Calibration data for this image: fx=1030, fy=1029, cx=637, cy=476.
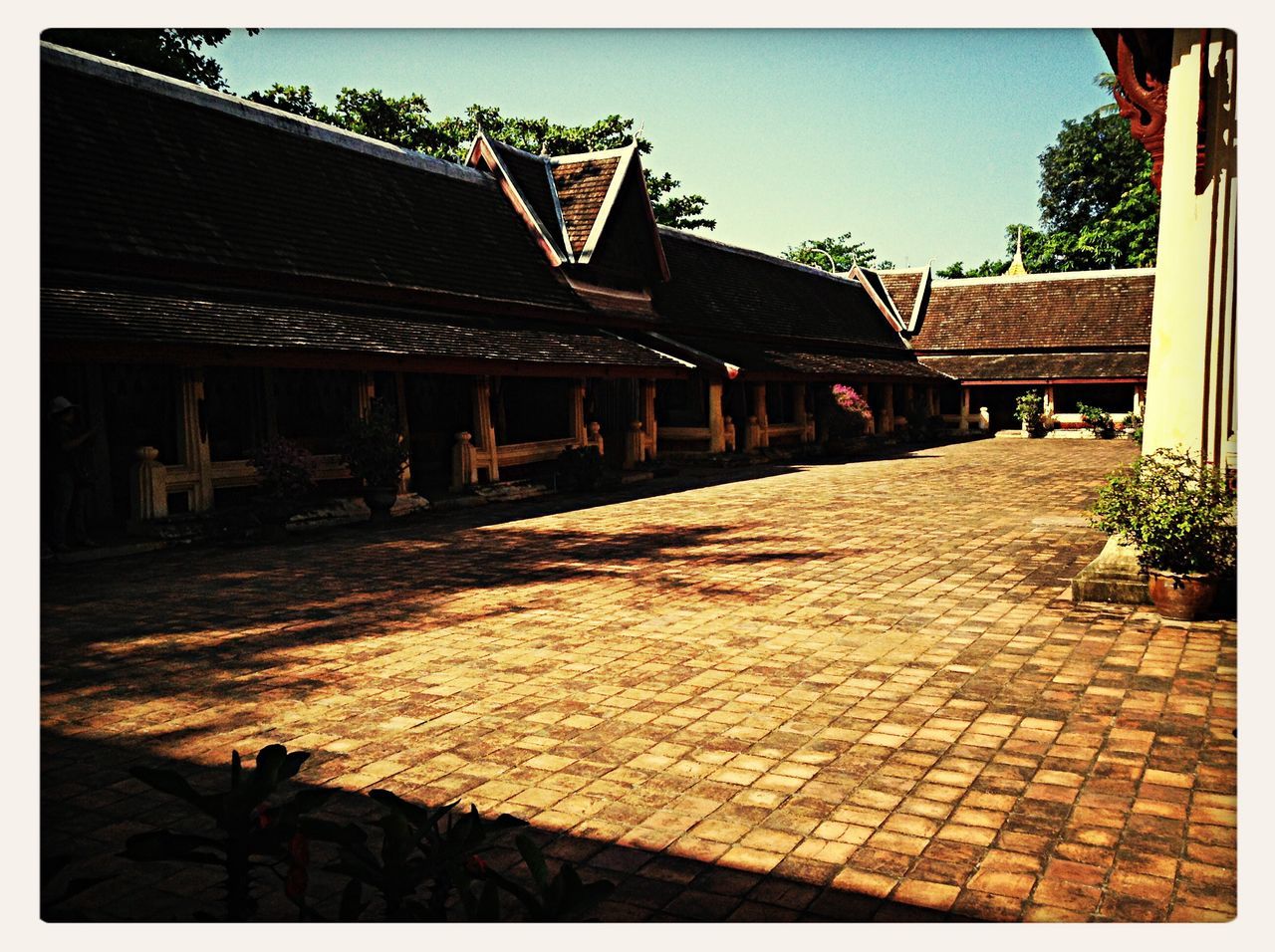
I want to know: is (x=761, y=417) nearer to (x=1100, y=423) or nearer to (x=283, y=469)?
(x=283, y=469)

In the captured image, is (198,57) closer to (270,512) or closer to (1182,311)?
(270,512)

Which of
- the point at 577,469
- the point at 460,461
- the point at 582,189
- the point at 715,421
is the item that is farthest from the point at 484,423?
the point at 582,189

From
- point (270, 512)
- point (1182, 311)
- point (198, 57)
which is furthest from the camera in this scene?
point (198, 57)

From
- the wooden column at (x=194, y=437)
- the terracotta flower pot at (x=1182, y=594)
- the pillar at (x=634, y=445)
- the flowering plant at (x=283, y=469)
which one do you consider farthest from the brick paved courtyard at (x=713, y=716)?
the pillar at (x=634, y=445)

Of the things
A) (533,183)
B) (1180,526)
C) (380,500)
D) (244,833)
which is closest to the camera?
(244,833)

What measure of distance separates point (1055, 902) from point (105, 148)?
48.7 ft

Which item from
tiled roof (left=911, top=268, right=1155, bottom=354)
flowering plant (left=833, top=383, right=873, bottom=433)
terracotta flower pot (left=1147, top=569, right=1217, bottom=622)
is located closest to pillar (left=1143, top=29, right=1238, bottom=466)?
terracotta flower pot (left=1147, top=569, right=1217, bottom=622)

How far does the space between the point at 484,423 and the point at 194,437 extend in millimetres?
5321

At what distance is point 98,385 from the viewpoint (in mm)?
13156

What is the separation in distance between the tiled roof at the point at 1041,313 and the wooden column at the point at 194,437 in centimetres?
3402

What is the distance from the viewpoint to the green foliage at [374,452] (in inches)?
555

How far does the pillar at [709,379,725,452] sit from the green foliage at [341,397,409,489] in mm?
11206

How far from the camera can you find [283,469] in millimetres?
12516

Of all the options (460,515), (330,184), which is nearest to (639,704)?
(460,515)
